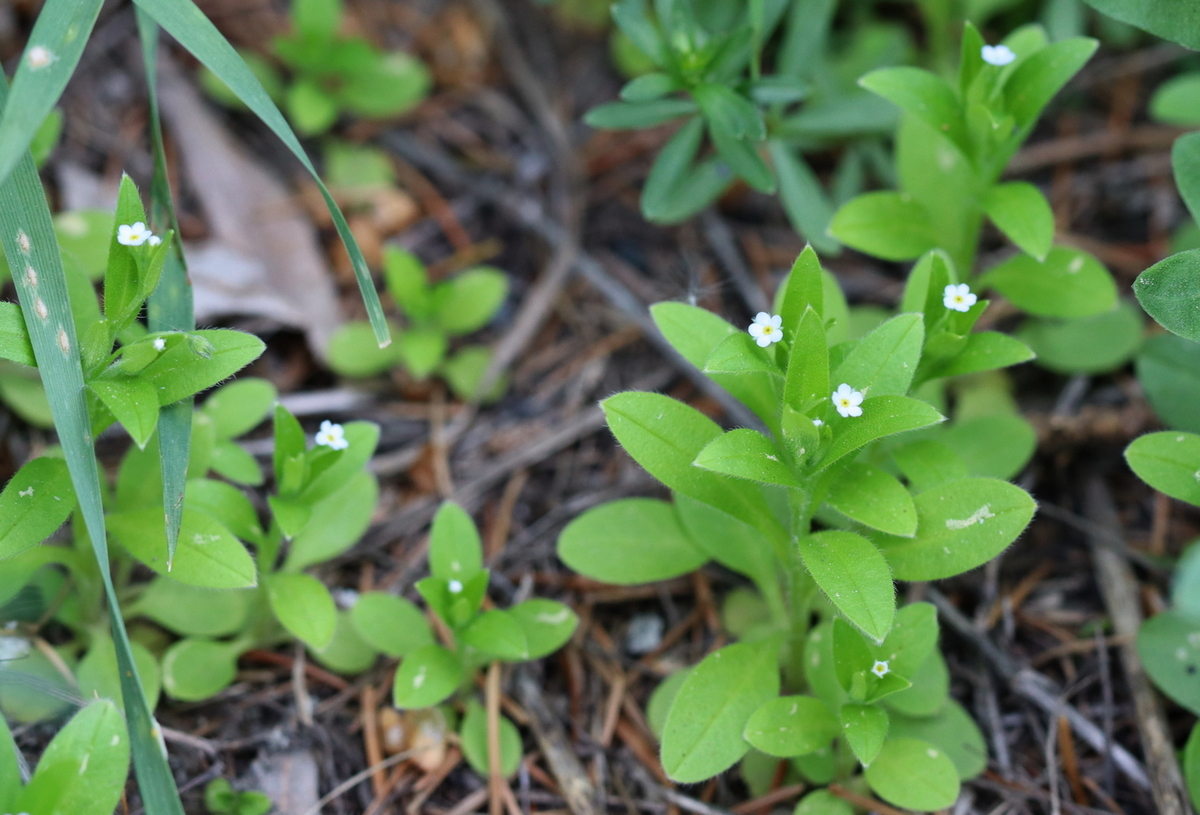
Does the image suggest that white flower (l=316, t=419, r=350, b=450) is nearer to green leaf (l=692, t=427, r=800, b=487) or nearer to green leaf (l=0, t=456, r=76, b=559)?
green leaf (l=0, t=456, r=76, b=559)

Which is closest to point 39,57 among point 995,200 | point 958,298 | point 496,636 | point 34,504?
point 34,504

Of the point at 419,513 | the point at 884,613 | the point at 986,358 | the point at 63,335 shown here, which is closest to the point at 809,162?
the point at 986,358

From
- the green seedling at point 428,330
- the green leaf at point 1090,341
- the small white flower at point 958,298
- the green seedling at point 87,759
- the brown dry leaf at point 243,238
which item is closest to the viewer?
the green seedling at point 87,759

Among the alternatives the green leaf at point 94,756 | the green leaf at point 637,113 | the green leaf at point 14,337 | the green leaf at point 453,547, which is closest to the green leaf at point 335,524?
the green leaf at point 453,547

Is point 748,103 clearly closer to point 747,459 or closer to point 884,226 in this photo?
point 884,226

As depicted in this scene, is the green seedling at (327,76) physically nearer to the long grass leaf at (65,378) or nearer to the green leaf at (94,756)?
the long grass leaf at (65,378)

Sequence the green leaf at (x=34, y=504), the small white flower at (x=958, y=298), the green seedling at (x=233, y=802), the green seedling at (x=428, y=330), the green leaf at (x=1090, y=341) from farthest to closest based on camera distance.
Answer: the green seedling at (x=428, y=330), the green leaf at (x=1090, y=341), the green seedling at (x=233, y=802), the small white flower at (x=958, y=298), the green leaf at (x=34, y=504)

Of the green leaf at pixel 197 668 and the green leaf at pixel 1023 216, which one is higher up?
the green leaf at pixel 1023 216
